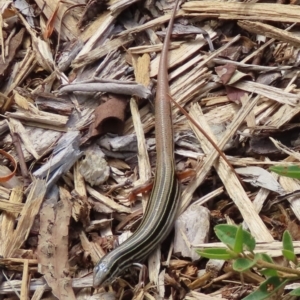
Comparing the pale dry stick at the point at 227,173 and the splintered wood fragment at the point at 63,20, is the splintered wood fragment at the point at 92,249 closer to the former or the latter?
the pale dry stick at the point at 227,173

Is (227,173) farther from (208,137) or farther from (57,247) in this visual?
(57,247)

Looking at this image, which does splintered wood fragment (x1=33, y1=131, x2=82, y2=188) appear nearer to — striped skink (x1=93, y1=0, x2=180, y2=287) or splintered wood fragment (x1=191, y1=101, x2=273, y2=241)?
striped skink (x1=93, y1=0, x2=180, y2=287)

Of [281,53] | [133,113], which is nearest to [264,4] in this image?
[281,53]

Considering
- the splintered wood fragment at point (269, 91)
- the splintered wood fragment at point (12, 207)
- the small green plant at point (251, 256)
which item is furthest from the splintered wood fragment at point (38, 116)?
the small green plant at point (251, 256)

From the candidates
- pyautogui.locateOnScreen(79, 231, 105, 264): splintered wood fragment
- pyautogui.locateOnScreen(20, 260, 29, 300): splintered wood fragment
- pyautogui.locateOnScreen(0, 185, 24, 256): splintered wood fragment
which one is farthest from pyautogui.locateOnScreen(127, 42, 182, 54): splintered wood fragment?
pyautogui.locateOnScreen(20, 260, 29, 300): splintered wood fragment

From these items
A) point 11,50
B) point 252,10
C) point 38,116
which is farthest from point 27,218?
point 252,10

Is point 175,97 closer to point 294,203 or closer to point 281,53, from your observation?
point 281,53
